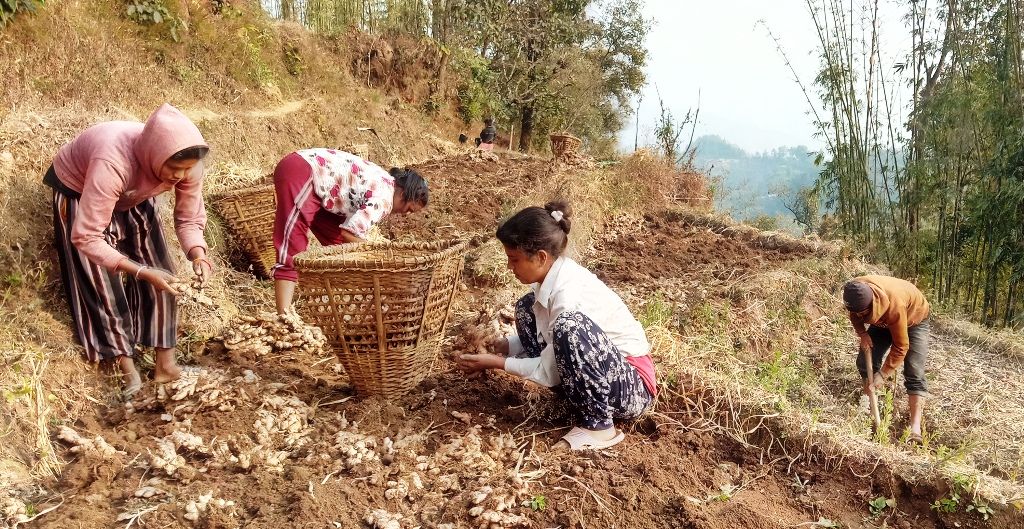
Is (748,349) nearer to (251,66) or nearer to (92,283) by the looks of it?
(92,283)

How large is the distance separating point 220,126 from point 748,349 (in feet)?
17.5

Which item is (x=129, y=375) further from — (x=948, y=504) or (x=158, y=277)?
(x=948, y=504)

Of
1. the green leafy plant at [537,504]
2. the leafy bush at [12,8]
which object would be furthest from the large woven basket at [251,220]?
the green leafy plant at [537,504]

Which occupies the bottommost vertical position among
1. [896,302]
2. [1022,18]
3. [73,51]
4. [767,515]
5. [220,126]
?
[767,515]

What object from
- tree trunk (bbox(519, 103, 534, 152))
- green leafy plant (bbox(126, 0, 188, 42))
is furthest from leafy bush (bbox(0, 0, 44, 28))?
tree trunk (bbox(519, 103, 534, 152))

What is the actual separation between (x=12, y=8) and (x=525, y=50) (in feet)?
42.5

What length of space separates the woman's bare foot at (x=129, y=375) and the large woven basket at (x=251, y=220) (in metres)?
1.56

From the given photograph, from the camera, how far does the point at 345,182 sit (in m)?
3.40

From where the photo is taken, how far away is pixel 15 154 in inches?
120

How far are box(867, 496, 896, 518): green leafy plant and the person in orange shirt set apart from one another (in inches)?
49.1

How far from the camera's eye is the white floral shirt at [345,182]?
3.36m

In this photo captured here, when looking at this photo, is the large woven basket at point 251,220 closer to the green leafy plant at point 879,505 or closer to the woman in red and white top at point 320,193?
the woman in red and white top at point 320,193

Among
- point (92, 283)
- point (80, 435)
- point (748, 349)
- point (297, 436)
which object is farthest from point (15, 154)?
point (748, 349)

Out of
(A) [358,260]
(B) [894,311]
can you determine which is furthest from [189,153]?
(B) [894,311]
